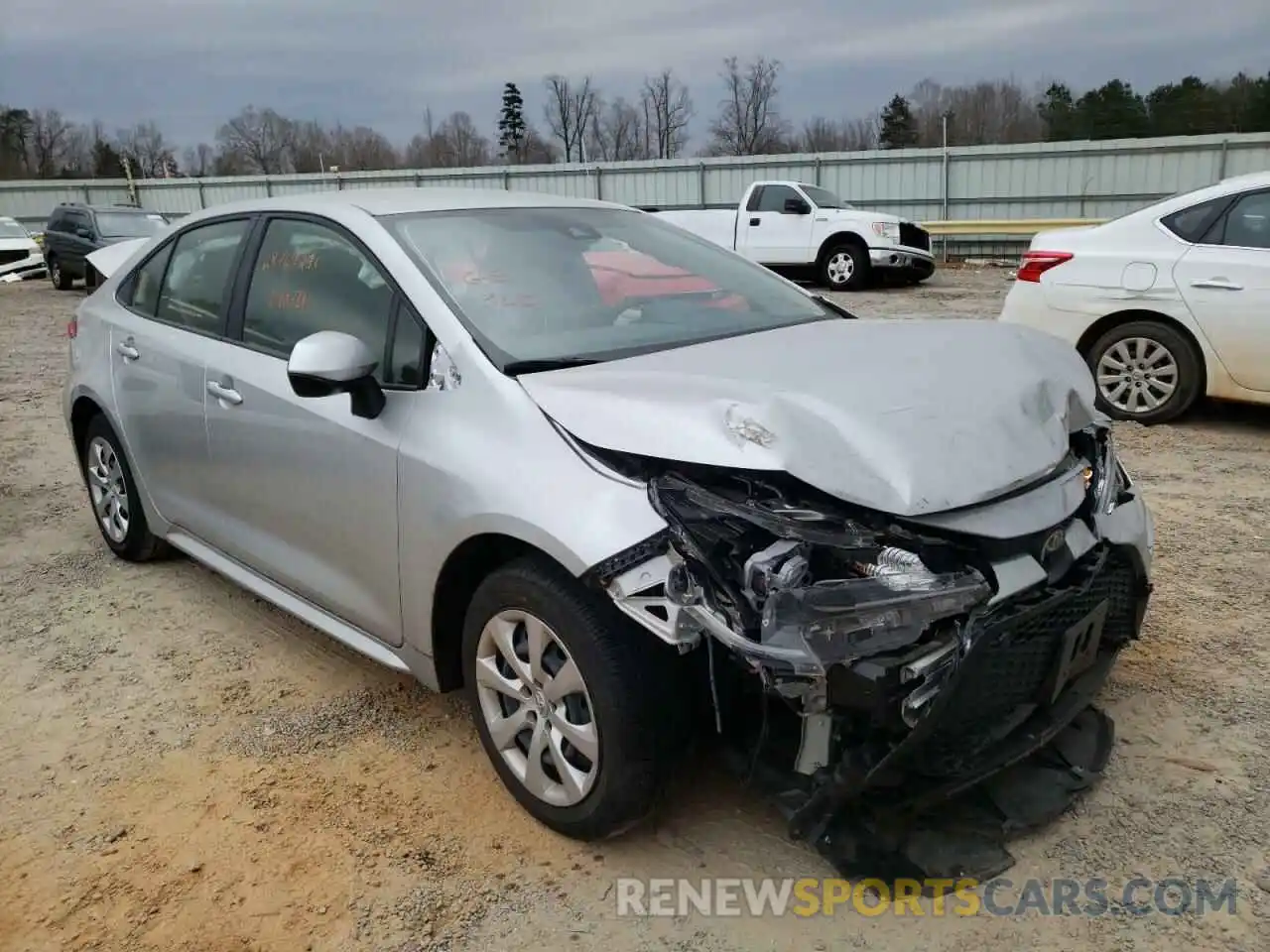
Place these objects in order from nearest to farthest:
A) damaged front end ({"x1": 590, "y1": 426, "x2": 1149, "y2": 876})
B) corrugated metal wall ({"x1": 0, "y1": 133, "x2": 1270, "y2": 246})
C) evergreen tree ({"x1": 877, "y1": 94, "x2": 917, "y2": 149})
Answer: damaged front end ({"x1": 590, "y1": 426, "x2": 1149, "y2": 876})
corrugated metal wall ({"x1": 0, "y1": 133, "x2": 1270, "y2": 246})
evergreen tree ({"x1": 877, "y1": 94, "x2": 917, "y2": 149})

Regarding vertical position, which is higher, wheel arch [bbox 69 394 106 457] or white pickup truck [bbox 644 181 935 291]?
white pickup truck [bbox 644 181 935 291]

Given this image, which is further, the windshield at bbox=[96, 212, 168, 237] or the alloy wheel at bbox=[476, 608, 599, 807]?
the windshield at bbox=[96, 212, 168, 237]

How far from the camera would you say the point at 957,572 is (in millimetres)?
2180

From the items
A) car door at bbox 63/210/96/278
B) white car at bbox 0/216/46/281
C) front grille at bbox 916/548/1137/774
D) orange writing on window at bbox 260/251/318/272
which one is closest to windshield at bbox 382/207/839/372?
orange writing on window at bbox 260/251/318/272

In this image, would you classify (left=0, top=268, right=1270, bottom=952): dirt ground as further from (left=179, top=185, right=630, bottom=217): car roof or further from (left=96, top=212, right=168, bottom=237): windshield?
(left=96, top=212, right=168, bottom=237): windshield

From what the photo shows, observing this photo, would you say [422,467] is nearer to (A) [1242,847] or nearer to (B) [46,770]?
(B) [46,770]

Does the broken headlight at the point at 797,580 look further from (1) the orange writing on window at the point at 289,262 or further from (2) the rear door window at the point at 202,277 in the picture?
(2) the rear door window at the point at 202,277

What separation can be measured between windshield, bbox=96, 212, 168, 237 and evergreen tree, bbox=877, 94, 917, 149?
3958cm

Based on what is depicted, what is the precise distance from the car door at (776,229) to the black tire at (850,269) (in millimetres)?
374

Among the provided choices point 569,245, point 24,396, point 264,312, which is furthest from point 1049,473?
point 24,396

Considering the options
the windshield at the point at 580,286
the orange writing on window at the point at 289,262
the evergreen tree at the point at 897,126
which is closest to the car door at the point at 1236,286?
the windshield at the point at 580,286

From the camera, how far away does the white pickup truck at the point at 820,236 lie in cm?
1573

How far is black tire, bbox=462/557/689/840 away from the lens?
228 cm

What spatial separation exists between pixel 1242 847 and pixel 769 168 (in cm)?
2136
